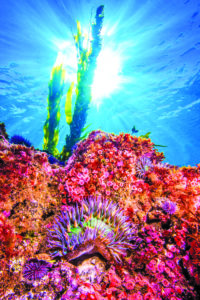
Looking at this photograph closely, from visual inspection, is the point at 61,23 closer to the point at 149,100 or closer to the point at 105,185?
the point at 105,185

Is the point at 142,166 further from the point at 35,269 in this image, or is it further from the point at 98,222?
the point at 35,269

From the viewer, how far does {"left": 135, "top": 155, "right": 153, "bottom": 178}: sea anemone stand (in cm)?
342

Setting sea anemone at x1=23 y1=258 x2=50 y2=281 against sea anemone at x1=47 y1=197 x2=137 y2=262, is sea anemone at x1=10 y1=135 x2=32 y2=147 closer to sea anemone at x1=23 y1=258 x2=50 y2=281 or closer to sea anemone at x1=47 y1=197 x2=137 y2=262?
sea anemone at x1=47 y1=197 x2=137 y2=262

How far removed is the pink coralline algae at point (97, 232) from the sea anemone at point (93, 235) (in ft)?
0.04

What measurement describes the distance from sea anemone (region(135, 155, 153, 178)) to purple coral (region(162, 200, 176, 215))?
0.84 meters

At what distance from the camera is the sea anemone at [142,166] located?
3.42m

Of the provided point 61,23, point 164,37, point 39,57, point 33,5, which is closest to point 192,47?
point 164,37

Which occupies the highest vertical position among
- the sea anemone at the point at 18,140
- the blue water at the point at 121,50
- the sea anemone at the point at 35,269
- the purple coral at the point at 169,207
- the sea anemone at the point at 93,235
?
the blue water at the point at 121,50

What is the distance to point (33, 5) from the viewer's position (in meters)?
12.5

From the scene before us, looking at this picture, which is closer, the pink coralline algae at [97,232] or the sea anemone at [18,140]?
the pink coralline algae at [97,232]

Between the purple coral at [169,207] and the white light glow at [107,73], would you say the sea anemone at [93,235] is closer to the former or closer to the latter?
the purple coral at [169,207]

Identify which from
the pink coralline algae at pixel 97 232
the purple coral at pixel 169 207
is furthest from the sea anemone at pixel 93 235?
the purple coral at pixel 169 207

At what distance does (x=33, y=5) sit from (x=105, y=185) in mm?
16865

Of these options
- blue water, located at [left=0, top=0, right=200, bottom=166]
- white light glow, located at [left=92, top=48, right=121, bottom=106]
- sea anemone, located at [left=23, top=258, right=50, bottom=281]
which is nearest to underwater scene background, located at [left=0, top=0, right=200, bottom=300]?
sea anemone, located at [left=23, top=258, right=50, bottom=281]
